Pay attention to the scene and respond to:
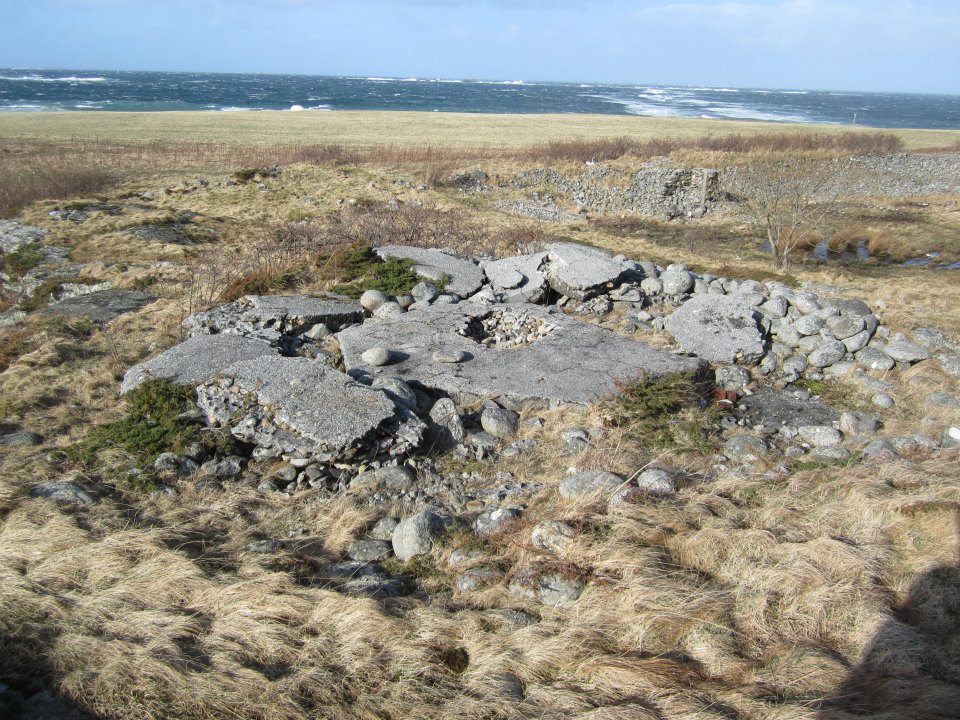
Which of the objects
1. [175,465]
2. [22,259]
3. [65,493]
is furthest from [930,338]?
[22,259]

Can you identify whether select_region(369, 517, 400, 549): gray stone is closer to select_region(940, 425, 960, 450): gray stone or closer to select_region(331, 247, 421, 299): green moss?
select_region(331, 247, 421, 299): green moss

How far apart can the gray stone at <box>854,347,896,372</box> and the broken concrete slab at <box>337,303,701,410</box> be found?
2.23 meters

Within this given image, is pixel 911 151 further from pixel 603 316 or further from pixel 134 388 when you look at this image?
pixel 134 388

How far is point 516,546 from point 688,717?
155 centimetres

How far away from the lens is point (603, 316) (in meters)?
8.38

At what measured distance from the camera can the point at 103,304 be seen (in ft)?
30.3

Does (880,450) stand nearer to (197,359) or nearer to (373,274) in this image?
(197,359)

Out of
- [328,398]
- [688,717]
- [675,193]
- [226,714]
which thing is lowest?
[226,714]

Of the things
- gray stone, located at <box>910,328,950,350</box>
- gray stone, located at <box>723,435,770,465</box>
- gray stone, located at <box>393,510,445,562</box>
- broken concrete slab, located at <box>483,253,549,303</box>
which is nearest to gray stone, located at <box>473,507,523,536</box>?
gray stone, located at <box>393,510,445,562</box>

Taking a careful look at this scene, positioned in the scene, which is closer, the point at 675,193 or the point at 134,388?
the point at 134,388

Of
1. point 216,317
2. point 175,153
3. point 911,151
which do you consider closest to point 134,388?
point 216,317

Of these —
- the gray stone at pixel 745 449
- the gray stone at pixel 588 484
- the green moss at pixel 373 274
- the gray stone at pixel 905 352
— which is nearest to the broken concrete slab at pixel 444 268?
the green moss at pixel 373 274

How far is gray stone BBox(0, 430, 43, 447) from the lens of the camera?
208 inches

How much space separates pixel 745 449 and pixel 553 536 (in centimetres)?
252
